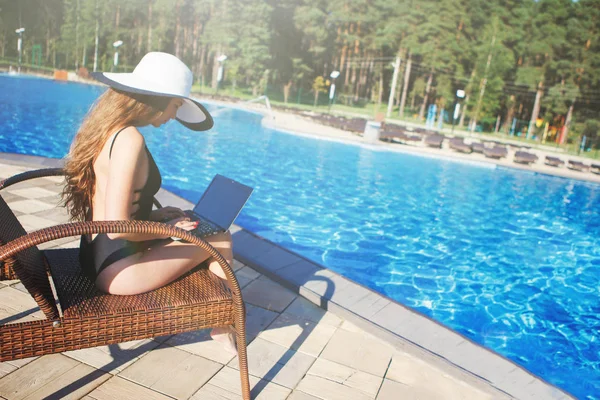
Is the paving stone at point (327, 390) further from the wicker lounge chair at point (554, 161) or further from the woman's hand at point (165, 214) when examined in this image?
the wicker lounge chair at point (554, 161)

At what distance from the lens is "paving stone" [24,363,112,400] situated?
1823mm

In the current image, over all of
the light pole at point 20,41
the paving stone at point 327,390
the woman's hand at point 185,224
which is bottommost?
the paving stone at point 327,390

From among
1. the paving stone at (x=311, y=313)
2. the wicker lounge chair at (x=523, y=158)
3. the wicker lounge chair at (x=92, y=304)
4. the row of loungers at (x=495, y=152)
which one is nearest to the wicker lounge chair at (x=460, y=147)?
the row of loungers at (x=495, y=152)

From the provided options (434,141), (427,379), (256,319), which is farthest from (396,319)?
(434,141)

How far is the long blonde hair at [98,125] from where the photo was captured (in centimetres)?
178

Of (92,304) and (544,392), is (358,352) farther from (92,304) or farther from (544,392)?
(92,304)

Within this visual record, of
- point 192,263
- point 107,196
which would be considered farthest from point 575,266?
point 107,196

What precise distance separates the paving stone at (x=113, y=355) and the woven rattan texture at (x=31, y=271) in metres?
0.59

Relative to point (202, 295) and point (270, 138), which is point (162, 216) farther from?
point (270, 138)

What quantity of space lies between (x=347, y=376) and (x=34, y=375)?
4.80ft

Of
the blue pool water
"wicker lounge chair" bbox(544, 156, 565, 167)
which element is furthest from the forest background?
the blue pool water

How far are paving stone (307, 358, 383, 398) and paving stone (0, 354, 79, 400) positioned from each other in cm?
118

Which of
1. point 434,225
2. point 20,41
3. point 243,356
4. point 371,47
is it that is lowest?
point 434,225

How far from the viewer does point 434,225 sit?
7.34 metres
